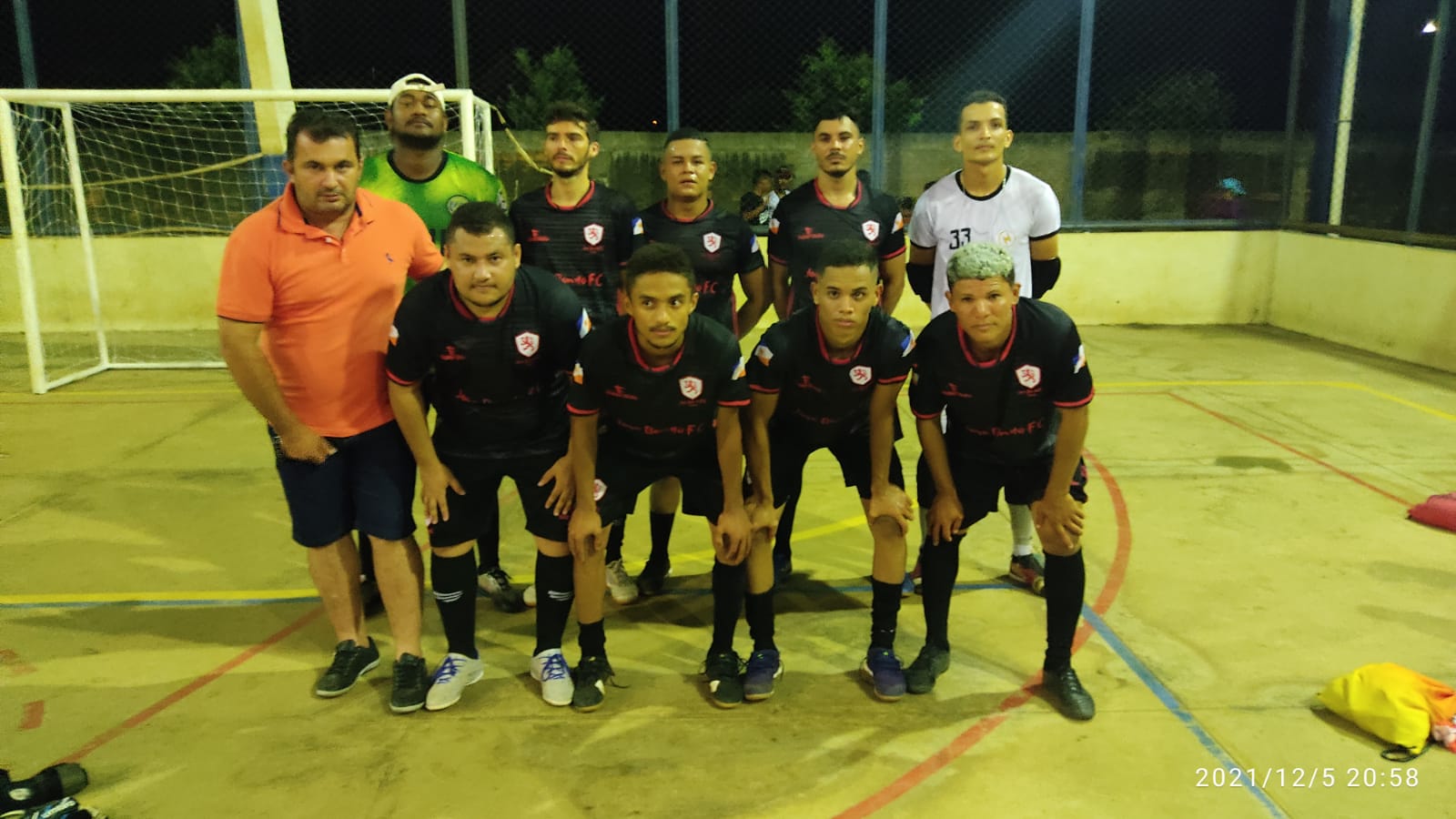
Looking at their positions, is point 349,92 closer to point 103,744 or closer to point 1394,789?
point 103,744

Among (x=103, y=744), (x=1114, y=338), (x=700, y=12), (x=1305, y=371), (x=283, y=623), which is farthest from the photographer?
(x=700, y=12)

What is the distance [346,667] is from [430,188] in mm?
1808

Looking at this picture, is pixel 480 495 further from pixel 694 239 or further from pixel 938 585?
pixel 938 585

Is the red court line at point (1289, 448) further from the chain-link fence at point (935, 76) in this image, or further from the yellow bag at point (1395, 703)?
the chain-link fence at point (935, 76)

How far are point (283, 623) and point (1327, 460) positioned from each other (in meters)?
5.43

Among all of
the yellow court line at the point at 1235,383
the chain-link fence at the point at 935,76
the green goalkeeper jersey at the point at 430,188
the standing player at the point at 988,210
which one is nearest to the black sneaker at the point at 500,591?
the green goalkeeper jersey at the point at 430,188

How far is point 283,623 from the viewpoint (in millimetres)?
3822

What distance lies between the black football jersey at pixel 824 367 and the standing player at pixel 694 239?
843 millimetres

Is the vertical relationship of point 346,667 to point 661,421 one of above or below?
below

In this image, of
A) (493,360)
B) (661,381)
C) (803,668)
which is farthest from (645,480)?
(803,668)

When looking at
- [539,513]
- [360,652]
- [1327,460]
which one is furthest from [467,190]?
[1327,460]

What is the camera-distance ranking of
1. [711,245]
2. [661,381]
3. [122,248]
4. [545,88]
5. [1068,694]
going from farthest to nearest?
[545,88], [122,248], [711,245], [1068,694], [661,381]

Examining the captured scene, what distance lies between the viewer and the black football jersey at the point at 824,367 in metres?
3.12

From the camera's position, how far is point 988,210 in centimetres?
387
